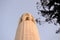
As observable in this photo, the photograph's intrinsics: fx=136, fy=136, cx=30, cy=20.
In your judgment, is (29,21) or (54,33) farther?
(54,33)

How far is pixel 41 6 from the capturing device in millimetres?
1037

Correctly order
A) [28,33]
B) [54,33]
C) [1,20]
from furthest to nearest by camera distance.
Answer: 1. [1,20]
2. [54,33]
3. [28,33]

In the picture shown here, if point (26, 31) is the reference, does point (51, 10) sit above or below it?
above

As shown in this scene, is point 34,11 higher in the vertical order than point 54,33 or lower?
higher

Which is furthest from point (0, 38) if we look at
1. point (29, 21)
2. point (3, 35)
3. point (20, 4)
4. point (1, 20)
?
point (29, 21)

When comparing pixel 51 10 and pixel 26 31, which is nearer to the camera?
pixel 26 31

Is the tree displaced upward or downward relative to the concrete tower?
upward

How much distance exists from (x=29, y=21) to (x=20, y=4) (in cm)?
62

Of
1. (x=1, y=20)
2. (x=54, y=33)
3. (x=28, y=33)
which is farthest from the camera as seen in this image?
(x=1, y=20)

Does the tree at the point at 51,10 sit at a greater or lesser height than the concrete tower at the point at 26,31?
greater

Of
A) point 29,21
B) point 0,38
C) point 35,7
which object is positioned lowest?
point 0,38

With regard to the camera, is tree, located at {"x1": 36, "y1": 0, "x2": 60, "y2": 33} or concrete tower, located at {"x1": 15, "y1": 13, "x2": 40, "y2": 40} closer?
concrete tower, located at {"x1": 15, "y1": 13, "x2": 40, "y2": 40}

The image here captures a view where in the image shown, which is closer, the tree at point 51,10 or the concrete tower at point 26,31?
the concrete tower at point 26,31

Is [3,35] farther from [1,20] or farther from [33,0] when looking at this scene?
[33,0]
